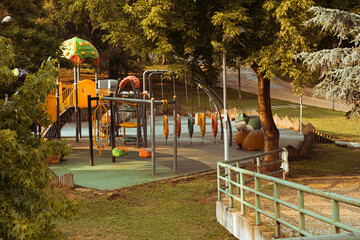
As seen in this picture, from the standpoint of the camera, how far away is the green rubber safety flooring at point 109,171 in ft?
48.4

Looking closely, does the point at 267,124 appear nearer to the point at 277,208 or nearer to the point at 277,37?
the point at 277,37

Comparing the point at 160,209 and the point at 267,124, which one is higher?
the point at 267,124

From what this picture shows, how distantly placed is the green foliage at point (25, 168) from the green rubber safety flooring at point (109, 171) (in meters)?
8.04

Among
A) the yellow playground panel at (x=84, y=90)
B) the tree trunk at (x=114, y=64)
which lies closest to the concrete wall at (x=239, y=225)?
the yellow playground panel at (x=84, y=90)

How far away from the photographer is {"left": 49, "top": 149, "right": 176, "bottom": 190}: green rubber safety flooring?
48.4 feet

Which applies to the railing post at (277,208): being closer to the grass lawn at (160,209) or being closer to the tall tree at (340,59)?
the grass lawn at (160,209)

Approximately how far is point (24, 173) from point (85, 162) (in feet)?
42.1

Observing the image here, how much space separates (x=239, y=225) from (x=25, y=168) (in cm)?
448

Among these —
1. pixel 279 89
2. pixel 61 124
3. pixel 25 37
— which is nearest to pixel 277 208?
pixel 25 37

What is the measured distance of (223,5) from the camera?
547 inches

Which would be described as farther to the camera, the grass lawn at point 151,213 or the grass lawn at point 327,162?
the grass lawn at point 327,162

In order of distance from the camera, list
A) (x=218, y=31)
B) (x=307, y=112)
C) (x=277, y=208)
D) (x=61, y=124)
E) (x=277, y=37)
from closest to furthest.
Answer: (x=277, y=208) < (x=277, y=37) < (x=218, y=31) < (x=61, y=124) < (x=307, y=112)

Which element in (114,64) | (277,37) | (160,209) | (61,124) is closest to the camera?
(160,209)

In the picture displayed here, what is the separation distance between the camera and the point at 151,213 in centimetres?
1162
